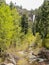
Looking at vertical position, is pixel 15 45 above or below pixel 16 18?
below

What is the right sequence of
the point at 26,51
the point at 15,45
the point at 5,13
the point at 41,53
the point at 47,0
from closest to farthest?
1. the point at 5,13
2. the point at 41,53
3. the point at 26,51
4. the point at 15,45
5. the point at 47,0

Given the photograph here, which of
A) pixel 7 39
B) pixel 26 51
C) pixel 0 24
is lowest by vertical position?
pixel 26 51

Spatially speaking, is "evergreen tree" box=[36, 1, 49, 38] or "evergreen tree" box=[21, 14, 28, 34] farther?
"evergreen tree" box=[21, 14, 28, 34]

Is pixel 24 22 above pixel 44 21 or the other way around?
the other way around

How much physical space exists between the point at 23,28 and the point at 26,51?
32.8 feet

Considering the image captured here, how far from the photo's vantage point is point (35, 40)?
5128 cm

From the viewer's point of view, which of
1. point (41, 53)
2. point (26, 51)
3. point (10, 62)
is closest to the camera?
point (10, 62)

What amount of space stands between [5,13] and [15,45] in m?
14.8

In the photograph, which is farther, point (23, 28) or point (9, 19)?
point (23, 28)

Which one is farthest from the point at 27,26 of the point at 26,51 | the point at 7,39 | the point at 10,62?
the point at 10,62

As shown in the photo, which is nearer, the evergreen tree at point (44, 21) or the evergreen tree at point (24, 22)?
the evergreen tree at point (44, 21)

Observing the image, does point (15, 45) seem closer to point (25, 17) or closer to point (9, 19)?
point (25, 17)

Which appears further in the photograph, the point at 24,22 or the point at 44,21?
the point at 24,22

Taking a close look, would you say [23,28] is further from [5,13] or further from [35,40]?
[5,13]
